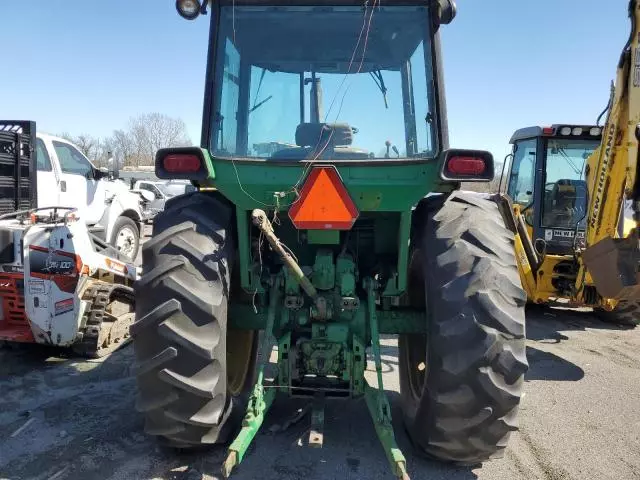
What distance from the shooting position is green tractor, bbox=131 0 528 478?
257 centimetres

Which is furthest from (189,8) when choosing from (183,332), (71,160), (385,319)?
(71,160)

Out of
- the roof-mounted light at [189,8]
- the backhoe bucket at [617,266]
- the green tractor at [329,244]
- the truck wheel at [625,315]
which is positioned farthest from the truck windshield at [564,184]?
the roof-mounted light at [189,8]

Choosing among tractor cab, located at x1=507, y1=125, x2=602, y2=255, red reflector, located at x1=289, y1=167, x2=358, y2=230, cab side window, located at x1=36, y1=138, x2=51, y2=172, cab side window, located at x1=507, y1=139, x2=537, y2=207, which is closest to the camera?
red reflector, located at x1=289, y1=167, x2=358, y2=230

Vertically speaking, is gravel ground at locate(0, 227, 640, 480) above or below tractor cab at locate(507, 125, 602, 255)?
below

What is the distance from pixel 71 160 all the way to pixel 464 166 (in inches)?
317

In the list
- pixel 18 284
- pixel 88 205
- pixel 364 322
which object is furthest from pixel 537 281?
pixel 88 205

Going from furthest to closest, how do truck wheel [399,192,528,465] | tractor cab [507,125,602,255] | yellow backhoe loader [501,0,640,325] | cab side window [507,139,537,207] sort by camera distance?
cab side window [507,139,537,207], tractor cab [507,125,602,255], yellow backhoe loader [501,0,640,325], truck wheel [399,192,528,465]

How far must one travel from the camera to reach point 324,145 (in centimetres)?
297

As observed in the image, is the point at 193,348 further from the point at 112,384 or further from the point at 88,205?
the point at 88,205

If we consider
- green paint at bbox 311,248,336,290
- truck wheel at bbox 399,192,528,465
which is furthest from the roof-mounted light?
truck wheel at bbox 399,192,528,465

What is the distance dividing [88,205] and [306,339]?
23.7 feet

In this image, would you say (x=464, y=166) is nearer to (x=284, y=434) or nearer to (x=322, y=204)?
(x=322, y=204)

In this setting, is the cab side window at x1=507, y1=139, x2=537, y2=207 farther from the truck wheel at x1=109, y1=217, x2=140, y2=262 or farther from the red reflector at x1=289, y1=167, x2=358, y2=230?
the truck wheel at x1=109, y1=217, x2=140, y2=262

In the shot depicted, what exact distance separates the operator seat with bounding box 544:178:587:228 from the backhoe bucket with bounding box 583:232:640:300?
2.13 metres
